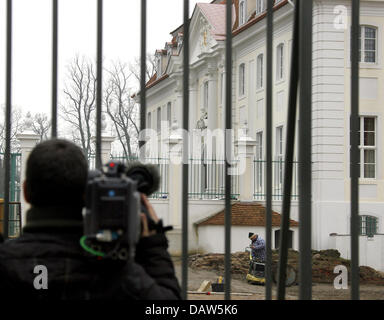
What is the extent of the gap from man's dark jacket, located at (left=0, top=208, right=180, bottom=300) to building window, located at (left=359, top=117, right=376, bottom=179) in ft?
75.4

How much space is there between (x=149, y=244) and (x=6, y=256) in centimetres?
33

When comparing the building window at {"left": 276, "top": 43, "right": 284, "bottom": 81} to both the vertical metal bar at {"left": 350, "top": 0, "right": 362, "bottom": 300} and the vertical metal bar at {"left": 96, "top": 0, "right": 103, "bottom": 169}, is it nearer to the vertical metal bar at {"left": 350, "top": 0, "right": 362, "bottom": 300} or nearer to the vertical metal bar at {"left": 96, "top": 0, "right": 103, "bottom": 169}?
the vertical metal bar at {"left": 350, "top": 0, "right": 362, "bottom": 300}

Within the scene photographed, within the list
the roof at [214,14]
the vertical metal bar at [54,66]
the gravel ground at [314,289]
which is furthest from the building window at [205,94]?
the vertical metal bar at [54,66]

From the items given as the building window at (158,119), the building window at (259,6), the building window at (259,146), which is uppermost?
the building window at (259,6)

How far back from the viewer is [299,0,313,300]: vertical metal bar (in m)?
2.38

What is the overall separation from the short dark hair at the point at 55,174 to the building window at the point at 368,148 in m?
23.0

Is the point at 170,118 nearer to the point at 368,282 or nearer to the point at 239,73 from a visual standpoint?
the point at 239,73

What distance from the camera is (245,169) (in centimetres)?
2184

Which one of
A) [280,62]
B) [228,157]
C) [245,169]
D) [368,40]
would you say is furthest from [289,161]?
[280,62]

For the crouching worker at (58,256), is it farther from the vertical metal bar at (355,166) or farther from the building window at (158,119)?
the building window at (158,119)

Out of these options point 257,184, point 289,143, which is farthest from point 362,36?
point 289,143

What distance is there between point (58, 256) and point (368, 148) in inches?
926

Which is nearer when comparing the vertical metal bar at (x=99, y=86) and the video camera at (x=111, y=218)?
the video camera at (x=111, y=218)

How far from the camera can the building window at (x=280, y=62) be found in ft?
81.0
